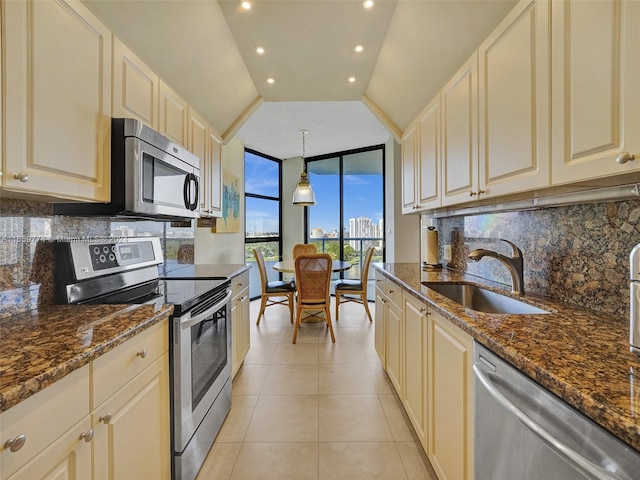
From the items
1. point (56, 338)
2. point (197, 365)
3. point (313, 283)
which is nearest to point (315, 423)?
point (197, 365)

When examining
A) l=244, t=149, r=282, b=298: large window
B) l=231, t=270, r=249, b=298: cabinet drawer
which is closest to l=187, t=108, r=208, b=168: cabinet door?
l=231, t=270, r=249, b=298: cabinet drawer

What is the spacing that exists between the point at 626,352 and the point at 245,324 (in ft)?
8.10

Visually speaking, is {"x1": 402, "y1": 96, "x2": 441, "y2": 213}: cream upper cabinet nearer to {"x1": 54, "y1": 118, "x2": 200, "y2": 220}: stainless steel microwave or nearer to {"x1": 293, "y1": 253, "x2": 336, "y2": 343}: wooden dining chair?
{"x1": 293, "y1": 253, "x2": 336, "y2": 343}: wooden dining chair

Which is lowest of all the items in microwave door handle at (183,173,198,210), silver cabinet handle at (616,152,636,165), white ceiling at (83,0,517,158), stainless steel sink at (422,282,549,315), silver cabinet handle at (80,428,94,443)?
silver cabinet handle at (80,428,94,443)

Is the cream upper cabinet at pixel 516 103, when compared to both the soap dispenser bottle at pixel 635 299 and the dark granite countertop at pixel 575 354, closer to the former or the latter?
the soap dispenser bottle at pixel 635 299

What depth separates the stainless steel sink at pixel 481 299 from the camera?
150 cm

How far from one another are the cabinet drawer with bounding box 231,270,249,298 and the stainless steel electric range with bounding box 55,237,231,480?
0.99 feet

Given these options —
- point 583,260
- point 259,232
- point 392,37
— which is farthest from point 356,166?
point 583,260

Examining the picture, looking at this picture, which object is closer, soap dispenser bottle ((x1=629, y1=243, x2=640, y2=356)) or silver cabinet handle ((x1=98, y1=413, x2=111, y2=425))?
soap dispenser bottle ((x1=629, y1=243, x2=640, y2=356))

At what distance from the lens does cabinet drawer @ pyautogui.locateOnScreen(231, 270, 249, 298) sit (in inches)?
92.7

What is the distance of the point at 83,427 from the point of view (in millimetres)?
857

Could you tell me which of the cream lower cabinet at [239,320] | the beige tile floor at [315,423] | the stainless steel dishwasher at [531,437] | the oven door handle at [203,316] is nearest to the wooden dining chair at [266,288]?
the beige tile floor at [315,423]

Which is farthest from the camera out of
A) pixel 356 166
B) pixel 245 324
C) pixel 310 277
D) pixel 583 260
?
pixel 356 166

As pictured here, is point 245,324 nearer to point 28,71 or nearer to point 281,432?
point 281,432
